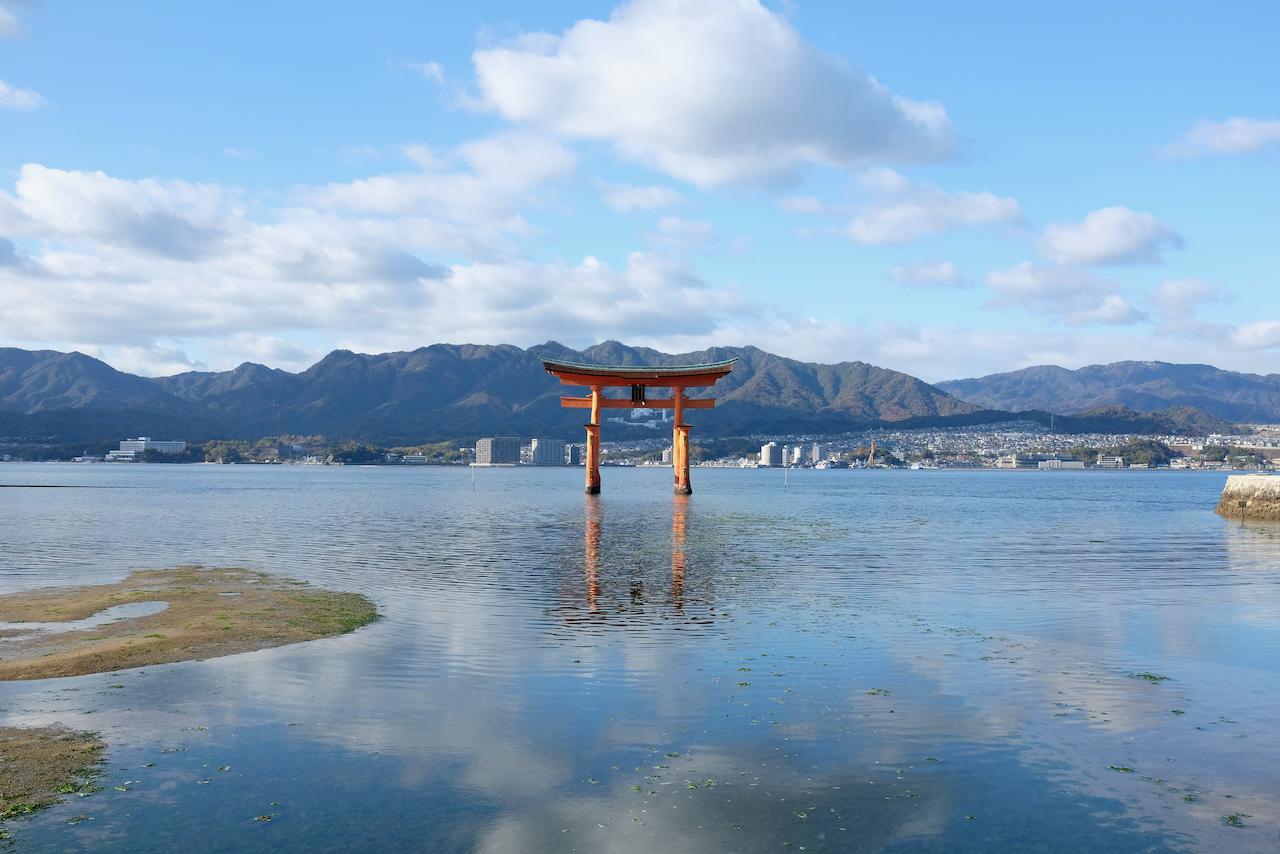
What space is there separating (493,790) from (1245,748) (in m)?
9.77

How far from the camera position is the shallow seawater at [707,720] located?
9.34 meters

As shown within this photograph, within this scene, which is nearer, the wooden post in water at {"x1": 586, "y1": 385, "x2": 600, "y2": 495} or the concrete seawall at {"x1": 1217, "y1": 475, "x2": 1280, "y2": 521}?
the concrete seawall at {"x1": 1217, "y1": 475, "x2": 1280, "y2": 521}

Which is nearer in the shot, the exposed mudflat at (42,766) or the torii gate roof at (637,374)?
the exposed mudflat at (42,766)

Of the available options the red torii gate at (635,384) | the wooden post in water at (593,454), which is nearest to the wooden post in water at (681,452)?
the red torii gate at (635,384)

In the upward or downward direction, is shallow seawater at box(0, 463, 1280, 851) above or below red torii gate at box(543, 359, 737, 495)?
below

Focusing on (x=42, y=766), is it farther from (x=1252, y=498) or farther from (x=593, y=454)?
(x=593, y=454)

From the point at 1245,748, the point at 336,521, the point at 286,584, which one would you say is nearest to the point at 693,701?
the point at 1245,748

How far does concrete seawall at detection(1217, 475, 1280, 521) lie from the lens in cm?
5972

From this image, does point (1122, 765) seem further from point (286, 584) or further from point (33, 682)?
point (286, 584)

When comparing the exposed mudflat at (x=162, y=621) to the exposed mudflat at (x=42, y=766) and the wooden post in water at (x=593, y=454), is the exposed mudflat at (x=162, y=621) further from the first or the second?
the wooden post in water at (x=593, y=454)

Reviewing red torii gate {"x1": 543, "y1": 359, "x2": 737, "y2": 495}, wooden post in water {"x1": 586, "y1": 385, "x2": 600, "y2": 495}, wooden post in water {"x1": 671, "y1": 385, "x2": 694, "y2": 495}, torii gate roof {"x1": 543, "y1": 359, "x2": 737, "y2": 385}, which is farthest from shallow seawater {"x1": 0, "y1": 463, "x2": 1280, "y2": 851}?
wooden post in water {"x1": 671, "y1": 385, "x2": 694, "y2": 495}

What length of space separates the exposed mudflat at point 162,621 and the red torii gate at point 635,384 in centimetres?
6098

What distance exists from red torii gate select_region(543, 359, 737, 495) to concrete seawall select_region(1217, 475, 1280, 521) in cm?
4128

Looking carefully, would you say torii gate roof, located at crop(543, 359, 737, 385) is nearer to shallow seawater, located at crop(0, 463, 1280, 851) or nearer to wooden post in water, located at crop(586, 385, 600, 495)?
wooden post in water, located at crop(586, 385, 600, 495)
